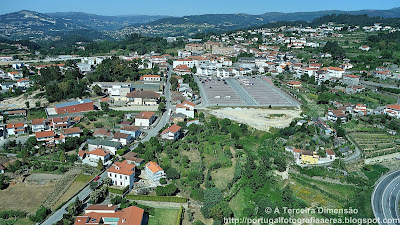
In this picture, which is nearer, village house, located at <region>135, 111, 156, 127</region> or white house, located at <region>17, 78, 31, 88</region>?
village house, located at <region>135, 111, 156, 127</region>

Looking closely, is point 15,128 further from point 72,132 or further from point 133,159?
point 133,159

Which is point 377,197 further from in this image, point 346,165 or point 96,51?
point 96,51

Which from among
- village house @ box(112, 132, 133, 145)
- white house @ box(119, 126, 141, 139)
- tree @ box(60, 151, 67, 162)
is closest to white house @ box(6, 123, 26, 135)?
tree @ box(60, 151, 67, 162)

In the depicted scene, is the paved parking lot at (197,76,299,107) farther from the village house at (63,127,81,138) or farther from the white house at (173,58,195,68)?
the village house at (63,127,81,138)

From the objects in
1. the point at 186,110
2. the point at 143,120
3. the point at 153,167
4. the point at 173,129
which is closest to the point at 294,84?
the point at 186,110

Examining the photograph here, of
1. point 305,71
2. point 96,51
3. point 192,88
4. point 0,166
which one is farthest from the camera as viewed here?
point 96,51

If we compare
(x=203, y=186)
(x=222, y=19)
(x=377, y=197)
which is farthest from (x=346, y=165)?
(x=222, y=19)

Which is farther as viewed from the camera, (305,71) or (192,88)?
(305,71)
